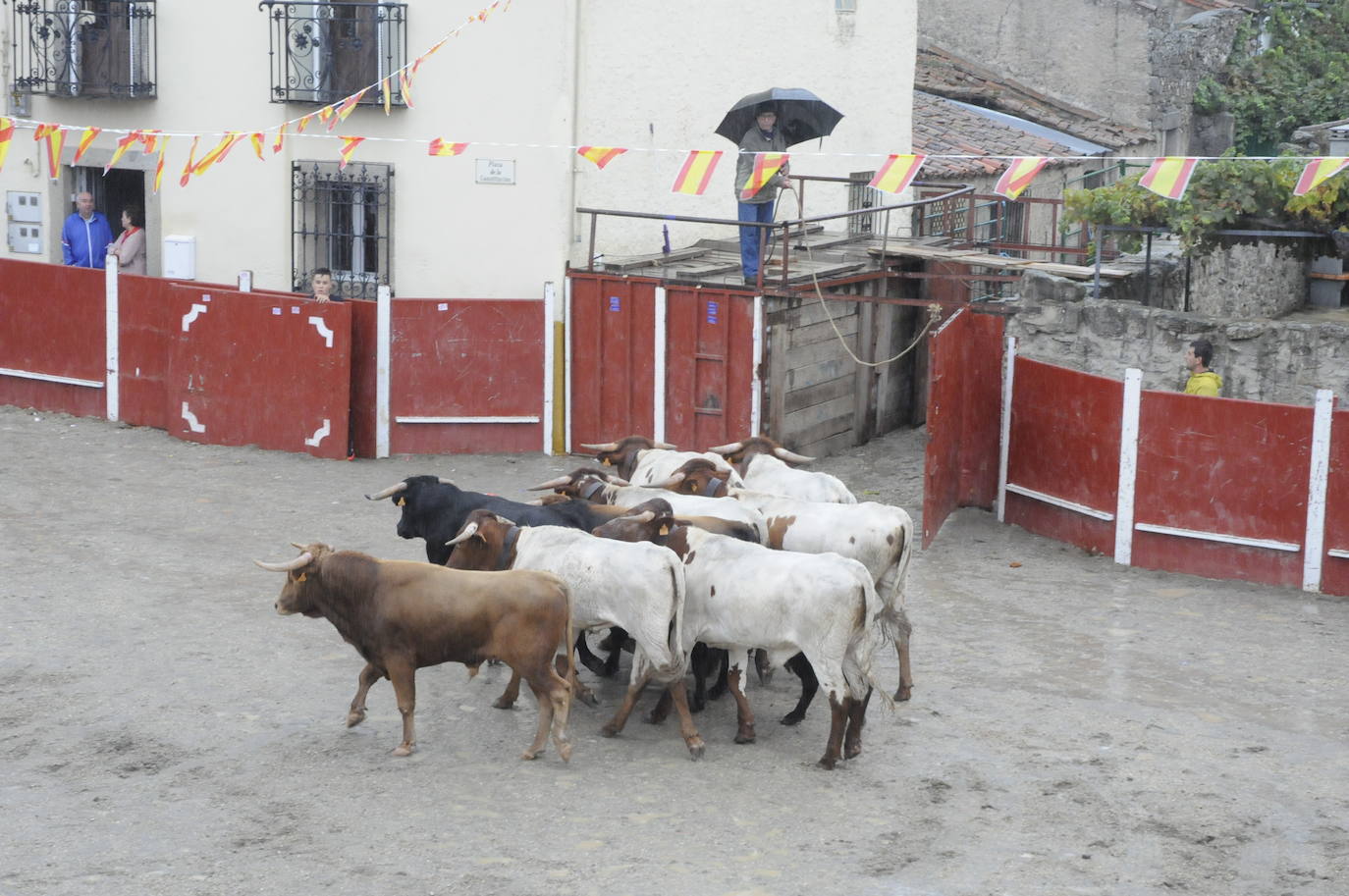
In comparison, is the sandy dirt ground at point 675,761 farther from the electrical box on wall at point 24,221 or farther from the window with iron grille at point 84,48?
the electrical box on wall at point 24,221

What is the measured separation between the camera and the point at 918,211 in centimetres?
1980

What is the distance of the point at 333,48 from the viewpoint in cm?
1673

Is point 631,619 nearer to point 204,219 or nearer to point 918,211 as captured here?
point 204,219

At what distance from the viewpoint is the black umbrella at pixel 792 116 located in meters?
15.6

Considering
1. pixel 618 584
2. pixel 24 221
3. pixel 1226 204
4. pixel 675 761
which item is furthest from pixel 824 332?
pixel 24 221

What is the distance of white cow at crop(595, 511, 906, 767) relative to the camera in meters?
8.46

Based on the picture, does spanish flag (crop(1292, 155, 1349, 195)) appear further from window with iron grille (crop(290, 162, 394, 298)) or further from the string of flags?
window with iron grille (crop(290, 162, 394, 298))

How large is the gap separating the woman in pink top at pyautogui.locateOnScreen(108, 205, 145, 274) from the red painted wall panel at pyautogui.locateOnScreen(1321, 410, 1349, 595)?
38.9ft

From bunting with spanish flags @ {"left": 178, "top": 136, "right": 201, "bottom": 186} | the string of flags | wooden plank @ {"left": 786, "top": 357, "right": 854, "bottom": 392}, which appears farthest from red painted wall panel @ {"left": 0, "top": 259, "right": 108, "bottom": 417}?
wooden plank @ {"left": 786, "top": 357, "right": 854, "bottom": 392}

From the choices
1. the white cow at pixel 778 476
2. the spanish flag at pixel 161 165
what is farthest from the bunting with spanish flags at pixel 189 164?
the white cow at pixel 778 476

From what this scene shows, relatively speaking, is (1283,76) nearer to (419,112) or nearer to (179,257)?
(419,112)

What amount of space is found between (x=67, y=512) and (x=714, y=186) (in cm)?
739

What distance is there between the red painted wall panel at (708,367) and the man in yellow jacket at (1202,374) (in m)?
4.01

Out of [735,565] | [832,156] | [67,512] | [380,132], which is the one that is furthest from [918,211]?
[735,565]
